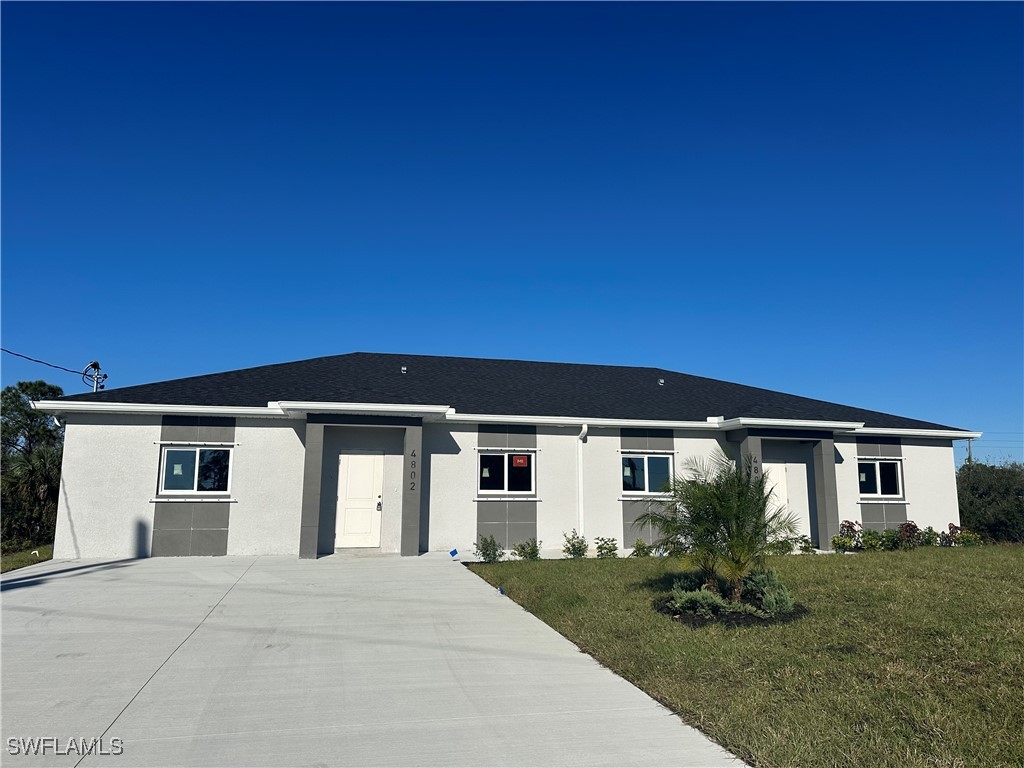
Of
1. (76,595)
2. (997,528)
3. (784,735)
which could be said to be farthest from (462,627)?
(997,528)

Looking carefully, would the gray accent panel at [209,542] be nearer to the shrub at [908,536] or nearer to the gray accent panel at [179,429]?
the gray accent panel at [179,429]

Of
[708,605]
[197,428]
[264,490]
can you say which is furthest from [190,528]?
[708,605]

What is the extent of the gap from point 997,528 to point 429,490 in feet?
61.4

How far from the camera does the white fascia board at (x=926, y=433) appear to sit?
57.8 feet

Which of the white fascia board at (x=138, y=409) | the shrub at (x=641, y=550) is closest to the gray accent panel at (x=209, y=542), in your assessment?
the white fascia board at (x=138, y=409)

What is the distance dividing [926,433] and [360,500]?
50.4 feet

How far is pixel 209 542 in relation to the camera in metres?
14.3

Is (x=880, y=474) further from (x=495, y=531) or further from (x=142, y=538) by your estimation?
(x=142, y=538)

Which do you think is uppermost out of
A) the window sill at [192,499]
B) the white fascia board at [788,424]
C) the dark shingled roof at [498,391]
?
the dark shingled roof at [498,391]

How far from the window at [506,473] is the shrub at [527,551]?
1272 millimetres

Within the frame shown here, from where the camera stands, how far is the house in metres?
14.2

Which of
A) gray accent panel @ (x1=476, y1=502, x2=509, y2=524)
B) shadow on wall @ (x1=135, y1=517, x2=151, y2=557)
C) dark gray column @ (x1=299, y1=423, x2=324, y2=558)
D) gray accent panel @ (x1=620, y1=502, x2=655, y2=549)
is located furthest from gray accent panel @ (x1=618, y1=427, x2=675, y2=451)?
shadow on wall @ (x1=135, y1=517, x2=151, y2=557)

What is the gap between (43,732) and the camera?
15.4 ft

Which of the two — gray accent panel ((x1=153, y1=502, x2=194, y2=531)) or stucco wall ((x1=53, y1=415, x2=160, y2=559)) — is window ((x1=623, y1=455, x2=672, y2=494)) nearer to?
gray accent panel ((x1=153, y1=502, x2=194, y2=531))
